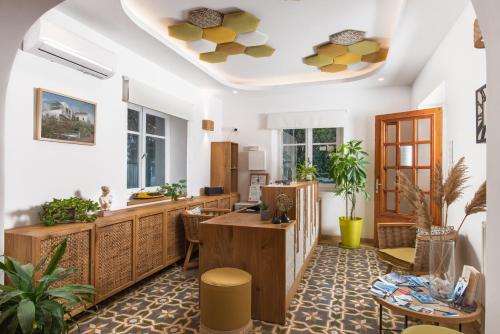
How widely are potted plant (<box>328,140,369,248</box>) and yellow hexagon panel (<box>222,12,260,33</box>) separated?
273 centimetres

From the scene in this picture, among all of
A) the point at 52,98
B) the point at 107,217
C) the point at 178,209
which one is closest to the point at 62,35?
the point at 52,98

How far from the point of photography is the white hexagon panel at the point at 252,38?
10.9 ft

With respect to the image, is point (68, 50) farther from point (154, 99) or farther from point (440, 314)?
point (440, 314)

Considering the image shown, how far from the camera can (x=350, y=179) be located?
4.92 metres

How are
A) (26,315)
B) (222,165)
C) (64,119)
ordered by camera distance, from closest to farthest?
(26,315) → (64,119) → (222,165)

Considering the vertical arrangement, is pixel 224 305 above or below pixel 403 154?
below

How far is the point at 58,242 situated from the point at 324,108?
4847 mm

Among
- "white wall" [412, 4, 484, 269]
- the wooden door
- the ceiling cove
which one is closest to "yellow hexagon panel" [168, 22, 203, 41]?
the ceiling cove

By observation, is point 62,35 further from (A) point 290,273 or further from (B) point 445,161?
(B) point 445,161

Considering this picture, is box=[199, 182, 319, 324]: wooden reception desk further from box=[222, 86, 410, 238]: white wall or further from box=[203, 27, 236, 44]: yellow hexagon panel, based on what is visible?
box=[222, 86, 410, 238]: white wall

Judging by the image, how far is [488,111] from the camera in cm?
91

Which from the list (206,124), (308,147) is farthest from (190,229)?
(308,147)

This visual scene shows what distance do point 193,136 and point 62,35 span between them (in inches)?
112

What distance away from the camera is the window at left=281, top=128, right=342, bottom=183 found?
18.9 ft
